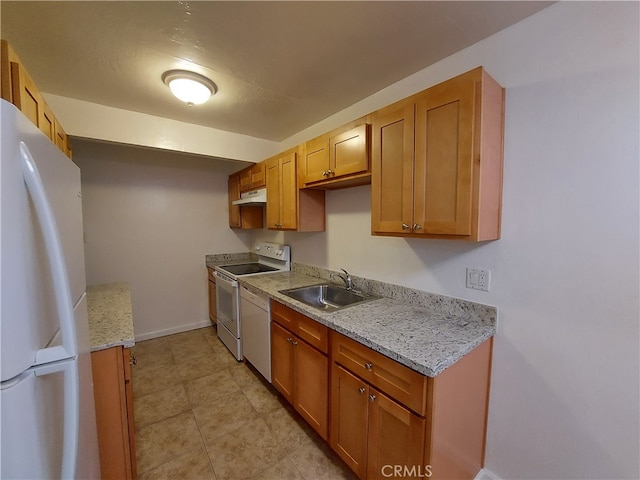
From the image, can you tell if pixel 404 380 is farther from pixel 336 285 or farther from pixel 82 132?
pixel 82 132

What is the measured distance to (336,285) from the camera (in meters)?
2.35

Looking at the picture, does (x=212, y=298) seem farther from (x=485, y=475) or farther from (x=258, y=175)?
(x=485, y=475)

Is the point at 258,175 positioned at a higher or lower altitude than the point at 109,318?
higher

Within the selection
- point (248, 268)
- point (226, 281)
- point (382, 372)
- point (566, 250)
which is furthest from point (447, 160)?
point (248, 268)

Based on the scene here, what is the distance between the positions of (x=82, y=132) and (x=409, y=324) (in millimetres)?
2784

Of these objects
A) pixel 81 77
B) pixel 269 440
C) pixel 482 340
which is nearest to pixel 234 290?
pixel 269 440

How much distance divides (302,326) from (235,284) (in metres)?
1.11

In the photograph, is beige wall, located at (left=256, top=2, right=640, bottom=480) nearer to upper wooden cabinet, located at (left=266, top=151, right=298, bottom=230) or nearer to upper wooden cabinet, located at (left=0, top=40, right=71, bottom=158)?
upper wooden cabinet, located at (left=266, top=151, right=298, bottom=230)

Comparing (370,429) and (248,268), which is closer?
(370,429)

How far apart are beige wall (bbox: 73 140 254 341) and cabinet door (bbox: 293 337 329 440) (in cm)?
229

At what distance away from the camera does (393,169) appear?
59.2 inches

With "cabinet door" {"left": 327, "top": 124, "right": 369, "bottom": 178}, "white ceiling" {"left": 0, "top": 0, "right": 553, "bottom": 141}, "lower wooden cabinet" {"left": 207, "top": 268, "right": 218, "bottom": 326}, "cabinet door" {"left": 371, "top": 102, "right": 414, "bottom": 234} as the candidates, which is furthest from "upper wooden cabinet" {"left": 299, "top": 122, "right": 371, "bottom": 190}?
"lower wooden cabinet" {"left": 207, "top": 268, "right": 218, "bottom": 326}

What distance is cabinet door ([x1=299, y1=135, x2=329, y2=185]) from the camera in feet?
6.54

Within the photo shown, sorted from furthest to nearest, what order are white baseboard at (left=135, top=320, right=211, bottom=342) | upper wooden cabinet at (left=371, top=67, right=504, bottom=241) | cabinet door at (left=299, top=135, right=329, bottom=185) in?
white baseboard at (left=135, top=320, right=211, bottom=342) < cabinet door at (left=299, top=135, right=329, bottom=185) < upper wooden cabinet at (left=371, top=67, right=504, bottom=241)
